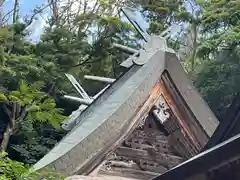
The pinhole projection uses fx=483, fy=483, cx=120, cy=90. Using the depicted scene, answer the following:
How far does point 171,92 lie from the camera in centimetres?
427

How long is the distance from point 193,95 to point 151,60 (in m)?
0.49

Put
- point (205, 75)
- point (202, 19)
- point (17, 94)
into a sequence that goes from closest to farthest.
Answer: point (17, 94), point (205, 75), point (202, 19)

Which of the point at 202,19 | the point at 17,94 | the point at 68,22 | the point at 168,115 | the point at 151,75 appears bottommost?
the point at 202,19

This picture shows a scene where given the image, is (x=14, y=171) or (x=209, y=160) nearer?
(x=209, y=160)

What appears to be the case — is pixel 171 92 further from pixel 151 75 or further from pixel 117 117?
pixel 117 117

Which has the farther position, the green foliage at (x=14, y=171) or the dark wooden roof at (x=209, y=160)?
the green foliage at (x=14, y=171)

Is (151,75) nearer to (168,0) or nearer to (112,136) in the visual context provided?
(112,136)

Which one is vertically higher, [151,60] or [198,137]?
[151,60]

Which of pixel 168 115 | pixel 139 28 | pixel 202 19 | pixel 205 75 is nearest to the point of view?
pixel 168 115

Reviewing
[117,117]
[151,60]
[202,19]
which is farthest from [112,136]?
[202,19]

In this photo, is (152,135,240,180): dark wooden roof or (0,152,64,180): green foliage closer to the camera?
→ (152,135,240,180): dark wooden roof

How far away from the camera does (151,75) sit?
4.24 meters

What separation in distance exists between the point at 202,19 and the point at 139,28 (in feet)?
25.6

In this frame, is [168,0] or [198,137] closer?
[198,137]
